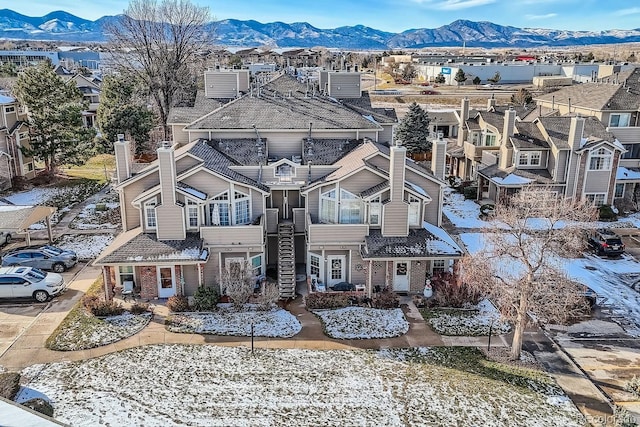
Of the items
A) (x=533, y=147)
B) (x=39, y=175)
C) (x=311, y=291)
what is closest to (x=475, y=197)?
(x=533, y=147)

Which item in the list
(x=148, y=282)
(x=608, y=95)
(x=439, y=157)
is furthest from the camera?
(x=608, y=95)

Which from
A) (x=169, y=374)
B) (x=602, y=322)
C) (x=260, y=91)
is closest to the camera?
(x=169, y=374)

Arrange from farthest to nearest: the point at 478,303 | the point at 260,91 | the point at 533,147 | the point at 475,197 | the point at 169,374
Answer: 1. the point at 475,197
2. the point at 533,147
3. the point at 260,91
4. the point at 478,303
5. the point at 169,374

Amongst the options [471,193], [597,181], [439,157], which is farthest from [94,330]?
[597,181]

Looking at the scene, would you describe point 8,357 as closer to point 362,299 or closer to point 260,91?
point 362,299

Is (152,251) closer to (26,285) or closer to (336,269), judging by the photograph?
(26,285)

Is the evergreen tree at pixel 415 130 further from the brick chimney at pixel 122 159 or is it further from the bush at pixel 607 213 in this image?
the brick chimney at pixel 122 159

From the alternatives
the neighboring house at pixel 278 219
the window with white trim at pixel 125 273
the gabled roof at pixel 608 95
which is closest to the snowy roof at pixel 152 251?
the neighboring house at pixel 278 219
